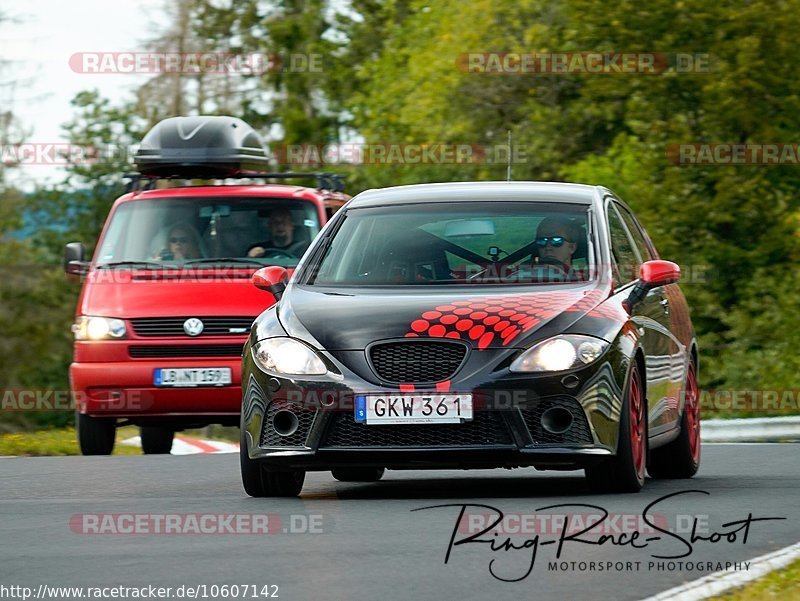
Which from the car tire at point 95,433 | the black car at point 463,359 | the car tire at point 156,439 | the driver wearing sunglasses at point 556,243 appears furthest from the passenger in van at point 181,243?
the driver wearing sunglasses at point 556,243

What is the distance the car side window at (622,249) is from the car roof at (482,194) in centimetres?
17

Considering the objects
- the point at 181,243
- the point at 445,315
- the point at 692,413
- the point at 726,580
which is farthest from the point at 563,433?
the point at 181,243

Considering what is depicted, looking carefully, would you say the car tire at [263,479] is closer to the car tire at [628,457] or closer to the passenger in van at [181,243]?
the car tire at [628,457]

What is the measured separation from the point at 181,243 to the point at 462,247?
5.68 m

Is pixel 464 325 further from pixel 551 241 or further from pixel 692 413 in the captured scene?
pixel 692 413

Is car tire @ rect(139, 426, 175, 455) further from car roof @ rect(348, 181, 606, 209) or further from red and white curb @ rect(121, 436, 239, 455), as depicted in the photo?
car roof @ rect(348, 181, 606, 209)

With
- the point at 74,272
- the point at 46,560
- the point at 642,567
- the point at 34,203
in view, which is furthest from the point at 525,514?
the point at 34,203

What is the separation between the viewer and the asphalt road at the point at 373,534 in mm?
7047

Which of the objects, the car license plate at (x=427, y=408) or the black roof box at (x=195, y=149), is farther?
the black roof box at (x=195, y=149)

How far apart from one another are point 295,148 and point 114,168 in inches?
346

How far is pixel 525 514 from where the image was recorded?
898 cm

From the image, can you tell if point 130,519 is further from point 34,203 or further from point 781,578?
point 34,203

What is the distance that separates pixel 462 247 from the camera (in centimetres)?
1088

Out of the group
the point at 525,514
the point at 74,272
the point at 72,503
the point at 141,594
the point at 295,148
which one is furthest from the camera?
the point at 295,148
